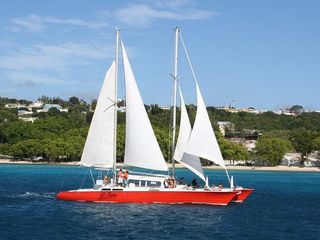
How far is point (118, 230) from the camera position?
136 ft

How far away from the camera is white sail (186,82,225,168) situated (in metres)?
54.1

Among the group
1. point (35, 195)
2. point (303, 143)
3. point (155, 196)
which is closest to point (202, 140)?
point (155, 196)

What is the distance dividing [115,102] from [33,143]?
124486 millimetres

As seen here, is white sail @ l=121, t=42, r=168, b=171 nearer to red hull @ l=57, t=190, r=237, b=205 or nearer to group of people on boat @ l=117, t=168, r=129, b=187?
group of people on boat @ l=117, t=168, r=129, b=187

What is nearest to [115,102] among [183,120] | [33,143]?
[183,120]

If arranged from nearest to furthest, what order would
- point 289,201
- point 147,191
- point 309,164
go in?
1. point 147,191
2. point 289,201
3. point 309,164

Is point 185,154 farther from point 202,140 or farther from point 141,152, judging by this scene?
point 141,152

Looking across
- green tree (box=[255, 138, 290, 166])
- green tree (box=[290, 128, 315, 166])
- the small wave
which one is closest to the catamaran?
the small wave

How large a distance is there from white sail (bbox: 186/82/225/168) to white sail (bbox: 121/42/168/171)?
10.1 feet

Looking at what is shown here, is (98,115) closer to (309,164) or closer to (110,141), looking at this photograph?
(110,141)

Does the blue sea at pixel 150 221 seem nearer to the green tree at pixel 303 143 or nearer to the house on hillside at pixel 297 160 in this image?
the green tree at pixel 303 143

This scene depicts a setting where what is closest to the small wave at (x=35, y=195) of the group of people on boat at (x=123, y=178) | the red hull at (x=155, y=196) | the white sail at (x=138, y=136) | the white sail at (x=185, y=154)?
the red hull at (x=155, y=196)

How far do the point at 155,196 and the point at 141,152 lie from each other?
171 inches

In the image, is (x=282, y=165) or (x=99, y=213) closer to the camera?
(x=99, y=213)
